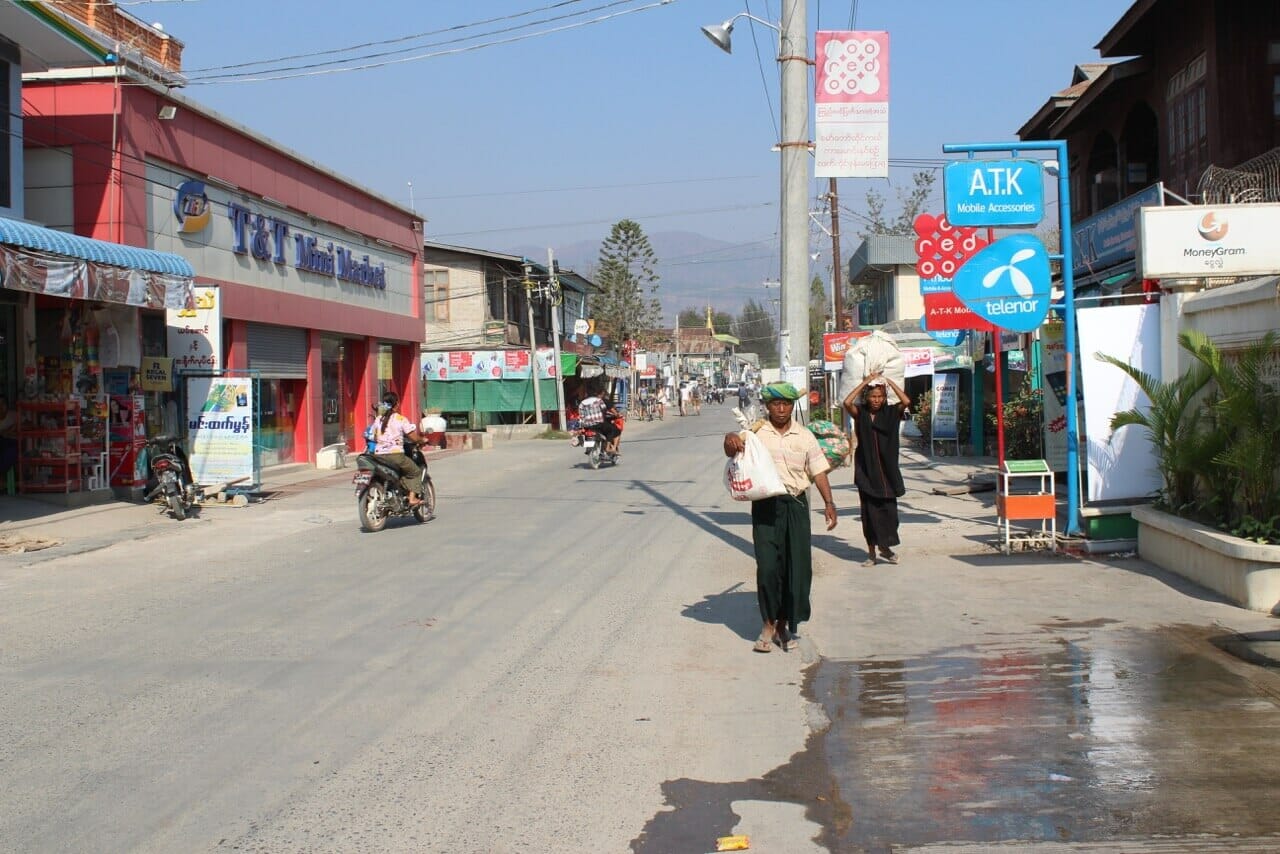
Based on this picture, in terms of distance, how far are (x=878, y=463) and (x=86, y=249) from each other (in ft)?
35.5

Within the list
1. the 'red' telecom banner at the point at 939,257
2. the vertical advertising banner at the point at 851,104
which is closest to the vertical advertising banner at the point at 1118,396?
the vertical advertising banner at the point at 851,104

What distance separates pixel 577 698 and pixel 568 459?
23216 millimetres

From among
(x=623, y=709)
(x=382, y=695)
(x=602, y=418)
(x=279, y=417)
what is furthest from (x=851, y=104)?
(x=279, y=417)

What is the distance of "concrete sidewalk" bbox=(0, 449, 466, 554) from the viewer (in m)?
14.1

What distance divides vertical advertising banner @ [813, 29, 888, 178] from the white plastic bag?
234 inches

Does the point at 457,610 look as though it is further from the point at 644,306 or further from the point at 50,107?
the point at 644,306

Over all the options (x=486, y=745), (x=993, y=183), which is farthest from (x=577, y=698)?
(x=993, y=183)

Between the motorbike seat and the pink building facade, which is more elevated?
the pink building facade

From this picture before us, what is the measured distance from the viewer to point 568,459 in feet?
98.8

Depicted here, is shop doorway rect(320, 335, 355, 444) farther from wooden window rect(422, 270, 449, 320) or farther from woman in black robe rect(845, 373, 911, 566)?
woman in black robe rect(845, 373, 911, 566)

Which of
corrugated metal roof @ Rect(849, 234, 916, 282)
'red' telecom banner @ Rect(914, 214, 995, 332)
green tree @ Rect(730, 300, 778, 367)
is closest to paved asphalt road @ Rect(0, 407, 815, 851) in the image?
'red' telecom banner @ Rect(914, 214, 995, 332)

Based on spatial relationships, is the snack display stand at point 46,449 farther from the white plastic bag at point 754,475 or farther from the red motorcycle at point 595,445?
the white plastic bag at point 754,475

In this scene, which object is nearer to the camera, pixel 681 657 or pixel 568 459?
pixel 681 657

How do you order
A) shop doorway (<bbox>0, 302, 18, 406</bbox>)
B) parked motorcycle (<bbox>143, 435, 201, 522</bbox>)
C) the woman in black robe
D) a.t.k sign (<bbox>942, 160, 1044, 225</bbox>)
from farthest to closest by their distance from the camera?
shop doorway (<bbox>0, 302, 18, 406</bbox>) < parked motorcycle (<bbox>143, 435, 201, 522</bbox>) < a.t.k sign (<bbox>942, 160, 1044, 225</bbox>) < the woman in black robe
